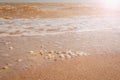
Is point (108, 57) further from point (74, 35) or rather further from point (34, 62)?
point (74, 35)

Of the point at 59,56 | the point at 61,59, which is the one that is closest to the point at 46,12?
the point at 59,56

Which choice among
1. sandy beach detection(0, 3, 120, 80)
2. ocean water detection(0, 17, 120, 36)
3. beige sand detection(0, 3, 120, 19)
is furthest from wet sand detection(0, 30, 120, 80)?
beige sand detection(0, 3, 120, 19)

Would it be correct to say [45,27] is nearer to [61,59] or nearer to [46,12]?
[61,59]

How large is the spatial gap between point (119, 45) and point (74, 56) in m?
2.81

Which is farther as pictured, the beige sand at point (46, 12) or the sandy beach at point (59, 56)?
the beige sand at point (46, 12)

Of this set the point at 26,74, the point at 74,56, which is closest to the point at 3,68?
the point at 26,74

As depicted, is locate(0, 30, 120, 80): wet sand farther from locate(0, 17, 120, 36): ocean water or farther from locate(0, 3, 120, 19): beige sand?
locate(0, 3, 120, 19): beige sand

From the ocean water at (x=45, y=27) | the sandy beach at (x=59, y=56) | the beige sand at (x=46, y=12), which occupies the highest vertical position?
the sandy beach at (x=59, y=56)

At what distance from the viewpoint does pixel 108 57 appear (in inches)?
352

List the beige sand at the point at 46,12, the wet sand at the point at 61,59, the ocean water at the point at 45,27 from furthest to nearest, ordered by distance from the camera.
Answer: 1. the beige sand at the point at 46,12
2. the ocean water at the point at 45,27
3. the wet sand at the point at 61,59

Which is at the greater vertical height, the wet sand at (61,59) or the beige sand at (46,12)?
the wet sand at (61,59)

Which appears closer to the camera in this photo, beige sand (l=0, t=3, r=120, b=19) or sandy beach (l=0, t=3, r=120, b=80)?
sandy beach (l=0, t=3, r=120, b=80)

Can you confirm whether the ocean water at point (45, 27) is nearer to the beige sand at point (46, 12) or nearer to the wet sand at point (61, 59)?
the wet sand at point (61, 59)

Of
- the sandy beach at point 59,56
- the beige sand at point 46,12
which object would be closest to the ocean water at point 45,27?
the sandy beach at point 59,56
